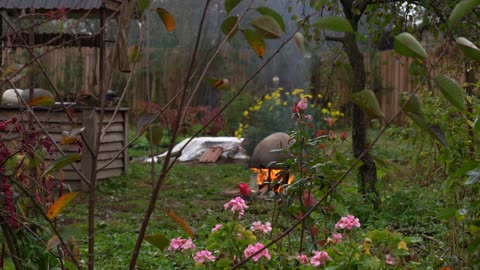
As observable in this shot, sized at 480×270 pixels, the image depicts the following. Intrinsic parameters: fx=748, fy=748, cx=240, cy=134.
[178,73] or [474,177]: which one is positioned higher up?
[474,177]

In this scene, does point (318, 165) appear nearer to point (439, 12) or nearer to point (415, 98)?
point (415, 98)

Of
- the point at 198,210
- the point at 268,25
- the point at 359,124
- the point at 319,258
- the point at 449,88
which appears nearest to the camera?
the point at 449,88

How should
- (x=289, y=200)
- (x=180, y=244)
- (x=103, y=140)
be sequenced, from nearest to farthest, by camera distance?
1. (x=180, y=244)
2. (x=289, y=200)
3. (x=103, y=140)

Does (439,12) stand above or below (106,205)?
above

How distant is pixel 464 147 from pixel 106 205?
4.38m

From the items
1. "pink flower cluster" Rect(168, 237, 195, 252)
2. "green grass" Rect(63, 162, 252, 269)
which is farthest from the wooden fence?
"pink flower cluster" Rect(168, 237, 195, 252)

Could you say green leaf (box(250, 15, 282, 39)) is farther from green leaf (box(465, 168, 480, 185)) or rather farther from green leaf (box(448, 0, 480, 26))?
green leaf (box(465, 168, 480, 185))

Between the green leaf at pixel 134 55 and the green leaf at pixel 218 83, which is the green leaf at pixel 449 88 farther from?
the green leaf at pixel 134 55

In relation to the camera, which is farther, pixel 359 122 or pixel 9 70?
pixel 359 122

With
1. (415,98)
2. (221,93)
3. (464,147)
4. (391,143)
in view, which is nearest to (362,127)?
(464,147)

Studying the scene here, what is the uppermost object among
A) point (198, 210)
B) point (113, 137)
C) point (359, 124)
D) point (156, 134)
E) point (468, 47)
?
point (468, 47)

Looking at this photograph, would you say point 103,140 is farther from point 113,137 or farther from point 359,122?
point 359,122

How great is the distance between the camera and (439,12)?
259 inches

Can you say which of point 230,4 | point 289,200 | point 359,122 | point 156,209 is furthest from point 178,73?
point 230,4
